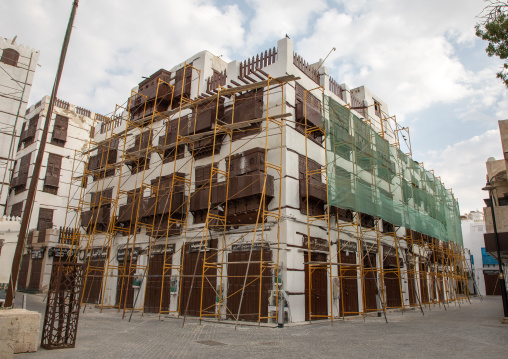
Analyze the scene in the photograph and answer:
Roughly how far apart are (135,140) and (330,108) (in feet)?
43.4

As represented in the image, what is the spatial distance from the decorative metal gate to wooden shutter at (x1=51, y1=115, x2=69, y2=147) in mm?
27472

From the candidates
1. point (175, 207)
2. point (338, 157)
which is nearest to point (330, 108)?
point (338, 157)

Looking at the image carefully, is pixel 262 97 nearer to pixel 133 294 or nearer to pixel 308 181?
pixel 308 181

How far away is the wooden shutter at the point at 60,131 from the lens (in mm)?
33281

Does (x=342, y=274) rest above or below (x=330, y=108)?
below

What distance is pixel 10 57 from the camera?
14344 mm

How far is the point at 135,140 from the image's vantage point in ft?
81.4

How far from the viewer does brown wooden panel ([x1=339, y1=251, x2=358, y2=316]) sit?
57.2 feet

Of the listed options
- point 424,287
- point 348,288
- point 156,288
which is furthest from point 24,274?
point 424,287

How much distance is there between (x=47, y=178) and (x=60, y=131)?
4.52 meters

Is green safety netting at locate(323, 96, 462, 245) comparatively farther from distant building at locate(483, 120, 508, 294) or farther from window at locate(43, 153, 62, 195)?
window at locate(43, 153, 62, 195)

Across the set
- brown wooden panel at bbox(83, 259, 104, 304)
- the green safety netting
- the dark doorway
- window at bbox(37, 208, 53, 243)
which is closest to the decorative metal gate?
the green safety netting

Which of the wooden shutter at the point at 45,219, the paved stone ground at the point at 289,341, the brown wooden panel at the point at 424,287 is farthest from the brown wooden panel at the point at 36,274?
the brown wooden panel at the point at 424,287

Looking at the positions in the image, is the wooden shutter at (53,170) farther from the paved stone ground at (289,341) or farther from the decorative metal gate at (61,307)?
the decorative metal gate at (61,307)
